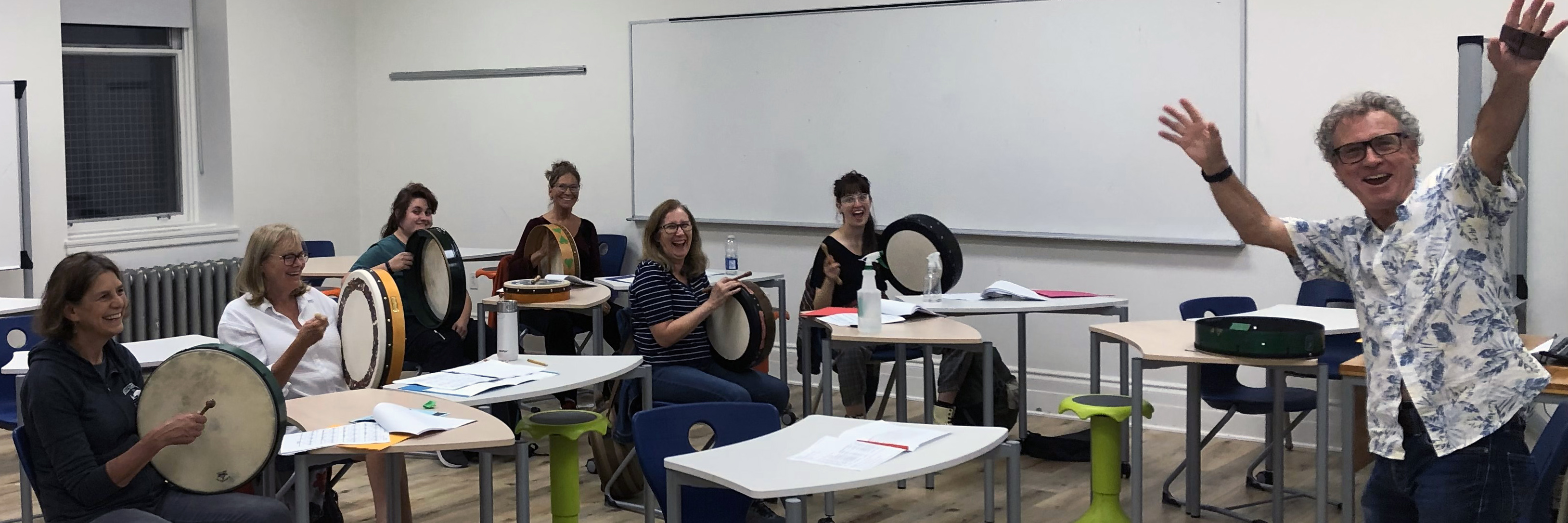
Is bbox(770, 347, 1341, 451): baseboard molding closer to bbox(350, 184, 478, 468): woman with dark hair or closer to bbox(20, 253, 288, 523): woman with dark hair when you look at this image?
bbox(350, 184, 478, 468): woman with dark hair

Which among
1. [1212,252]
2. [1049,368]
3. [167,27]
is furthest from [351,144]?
[1212,252]

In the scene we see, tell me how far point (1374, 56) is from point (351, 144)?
19.3 feet

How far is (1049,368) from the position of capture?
6.45 meters

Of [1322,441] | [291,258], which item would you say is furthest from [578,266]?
[1322,441]

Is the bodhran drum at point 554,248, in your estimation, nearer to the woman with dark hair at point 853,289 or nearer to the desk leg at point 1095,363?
the woman with dark hair at point 853,289

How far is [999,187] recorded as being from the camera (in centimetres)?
636

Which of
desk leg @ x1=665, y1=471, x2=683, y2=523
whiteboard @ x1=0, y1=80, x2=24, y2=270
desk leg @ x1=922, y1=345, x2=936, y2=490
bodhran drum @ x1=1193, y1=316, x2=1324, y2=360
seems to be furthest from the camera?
whiteboard @ x1=0, y1=80, x2=24, y2=270

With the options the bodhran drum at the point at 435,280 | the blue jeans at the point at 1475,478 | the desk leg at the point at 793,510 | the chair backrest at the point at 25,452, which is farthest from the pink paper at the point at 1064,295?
the chair backrest at the point at 25,452

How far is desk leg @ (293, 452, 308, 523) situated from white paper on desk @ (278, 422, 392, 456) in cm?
3

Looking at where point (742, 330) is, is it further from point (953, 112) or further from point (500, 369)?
point (953, 112)

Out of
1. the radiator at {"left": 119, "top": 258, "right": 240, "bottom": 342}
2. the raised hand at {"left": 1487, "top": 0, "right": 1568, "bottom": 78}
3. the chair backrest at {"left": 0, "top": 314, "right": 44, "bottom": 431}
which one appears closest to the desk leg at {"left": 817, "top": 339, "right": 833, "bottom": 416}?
the chair backrest at {"left": 0, "top": 314, "right": 44, "bottom": 431}

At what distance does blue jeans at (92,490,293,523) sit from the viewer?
3.20 m

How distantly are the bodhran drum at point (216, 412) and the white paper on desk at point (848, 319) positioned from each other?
2.19 metres

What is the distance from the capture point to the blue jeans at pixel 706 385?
15.0 ft
